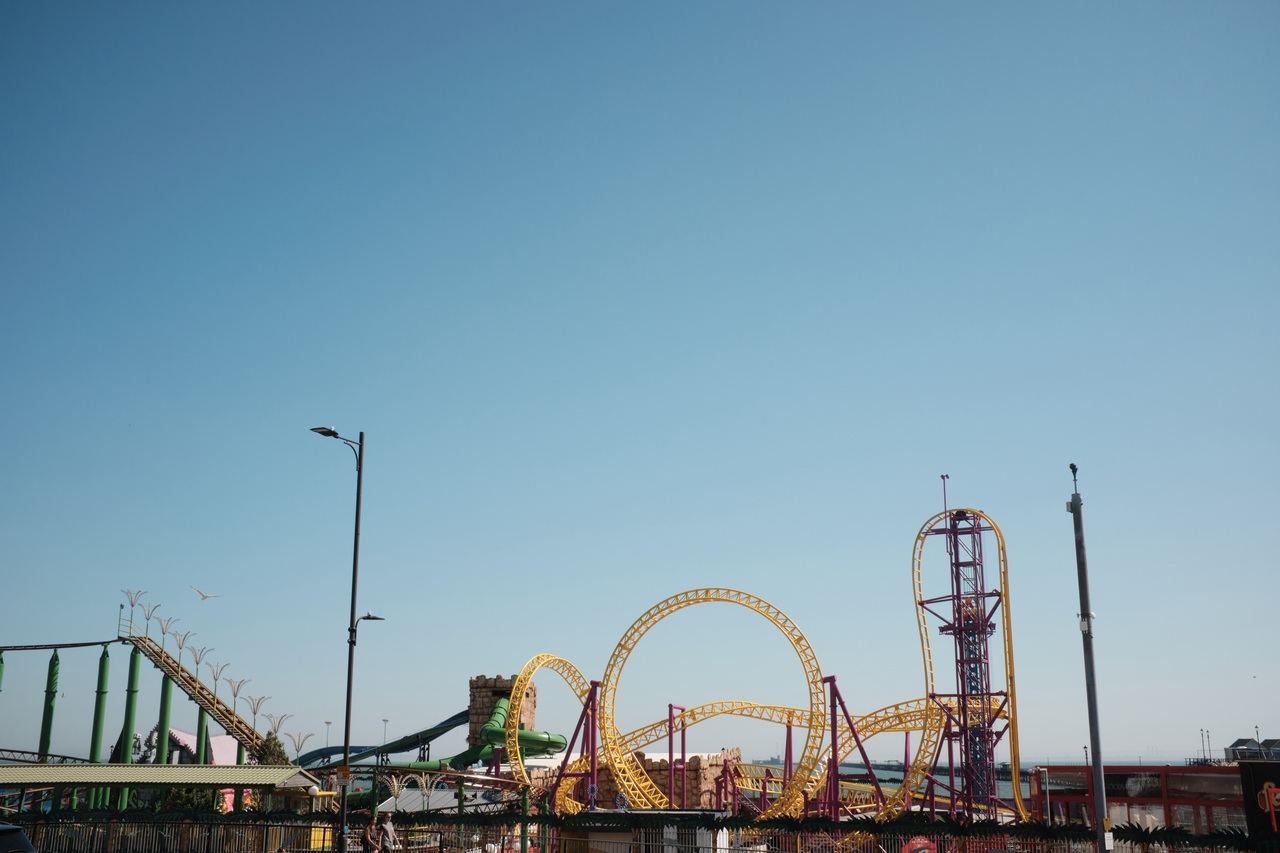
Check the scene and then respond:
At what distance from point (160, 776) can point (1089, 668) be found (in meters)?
24.9

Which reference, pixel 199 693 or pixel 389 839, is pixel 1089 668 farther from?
pixel 199 693

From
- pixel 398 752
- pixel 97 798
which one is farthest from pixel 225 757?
pixel 97 798

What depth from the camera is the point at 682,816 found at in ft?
87.2

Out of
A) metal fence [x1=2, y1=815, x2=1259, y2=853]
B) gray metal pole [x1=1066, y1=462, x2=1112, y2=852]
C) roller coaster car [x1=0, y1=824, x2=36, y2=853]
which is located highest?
gray metal pole [x1=1066, y1=462, x2=1112, y2=852]

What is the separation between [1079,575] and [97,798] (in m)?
41.9

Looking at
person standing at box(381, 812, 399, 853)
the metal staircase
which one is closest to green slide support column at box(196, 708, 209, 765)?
the metal staircase

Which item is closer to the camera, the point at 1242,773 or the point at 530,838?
the point at 530,838

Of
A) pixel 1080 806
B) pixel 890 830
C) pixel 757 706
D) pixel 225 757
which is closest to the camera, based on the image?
pixel 890 830

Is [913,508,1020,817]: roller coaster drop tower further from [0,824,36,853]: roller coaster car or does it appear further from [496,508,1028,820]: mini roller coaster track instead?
[0,824,36,853]: roller coaster car

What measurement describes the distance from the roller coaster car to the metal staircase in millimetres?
34777

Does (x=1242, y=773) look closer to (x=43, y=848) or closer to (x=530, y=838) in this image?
(x=530, y=838)

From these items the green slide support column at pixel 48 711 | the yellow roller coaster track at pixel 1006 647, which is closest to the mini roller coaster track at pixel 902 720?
the yellow roller coaster track at pixel 1006 647

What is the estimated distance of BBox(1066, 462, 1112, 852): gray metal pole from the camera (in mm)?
14438

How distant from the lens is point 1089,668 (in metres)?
15.0
